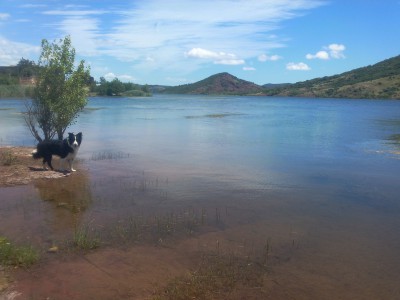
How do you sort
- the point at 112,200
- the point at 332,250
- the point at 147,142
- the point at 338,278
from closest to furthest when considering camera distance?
1. the point at 338,278
2. the point at 332,250
3. the point at 112,200
4. the point at 147,142

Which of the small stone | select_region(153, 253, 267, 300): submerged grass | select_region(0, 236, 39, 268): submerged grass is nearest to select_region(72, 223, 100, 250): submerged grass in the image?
the small stone

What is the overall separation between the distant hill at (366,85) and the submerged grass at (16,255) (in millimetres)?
117883

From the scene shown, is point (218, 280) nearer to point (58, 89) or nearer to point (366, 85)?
point (58, 89)

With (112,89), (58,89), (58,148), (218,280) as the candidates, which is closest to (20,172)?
(58,148)

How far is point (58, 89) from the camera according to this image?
58.0ft

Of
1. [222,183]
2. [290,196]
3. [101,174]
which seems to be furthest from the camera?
[101,174]

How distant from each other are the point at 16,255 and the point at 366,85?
13644cm

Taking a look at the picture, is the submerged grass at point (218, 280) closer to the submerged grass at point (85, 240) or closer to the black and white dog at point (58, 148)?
the submerged grass at point (85, 240)

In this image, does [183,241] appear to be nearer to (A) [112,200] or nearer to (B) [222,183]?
(A) [112,200]

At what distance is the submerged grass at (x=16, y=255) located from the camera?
266 inches

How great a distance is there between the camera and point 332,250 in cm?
809

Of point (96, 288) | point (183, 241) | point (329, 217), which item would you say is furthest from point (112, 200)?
point (329, 217)

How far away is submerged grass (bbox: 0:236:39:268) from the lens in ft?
22.2

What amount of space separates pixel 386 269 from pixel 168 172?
9236 millimetres
